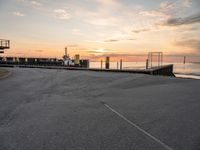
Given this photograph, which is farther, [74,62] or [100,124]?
[74,62]

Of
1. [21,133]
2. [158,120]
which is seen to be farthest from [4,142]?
[158,120]

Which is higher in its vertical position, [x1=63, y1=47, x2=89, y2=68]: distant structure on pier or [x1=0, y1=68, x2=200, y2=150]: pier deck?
[x1=63, y1=47, x2=89, y2=68]: distant structure on pier

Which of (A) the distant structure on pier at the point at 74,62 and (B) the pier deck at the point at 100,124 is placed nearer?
(B) the pier deck at the point at 100,124

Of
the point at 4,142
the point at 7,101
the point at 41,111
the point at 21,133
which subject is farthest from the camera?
the point at 7,101

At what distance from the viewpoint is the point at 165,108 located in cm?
783

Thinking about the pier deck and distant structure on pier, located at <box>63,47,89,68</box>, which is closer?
the pier deck

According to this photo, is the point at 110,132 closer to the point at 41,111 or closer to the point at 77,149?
the point at 77,149

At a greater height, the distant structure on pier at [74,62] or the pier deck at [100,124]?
the distant structure on pier at [74,62]

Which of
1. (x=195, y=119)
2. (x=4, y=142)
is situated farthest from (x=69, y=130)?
(x=195, y=119)

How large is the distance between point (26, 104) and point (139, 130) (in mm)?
4835

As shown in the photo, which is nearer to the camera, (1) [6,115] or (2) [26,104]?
(1) [6,115]

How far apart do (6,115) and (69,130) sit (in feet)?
8.24

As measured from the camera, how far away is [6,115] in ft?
22.5

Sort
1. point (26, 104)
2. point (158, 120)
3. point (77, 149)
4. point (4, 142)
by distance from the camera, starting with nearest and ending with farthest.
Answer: point (77, 149), point (4, 142), point (158, 120), point (26, 104)
